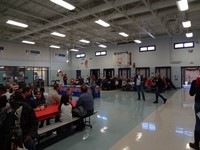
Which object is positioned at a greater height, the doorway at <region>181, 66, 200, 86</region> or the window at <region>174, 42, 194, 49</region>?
the window at <region>174, 42, 194, 49</region>

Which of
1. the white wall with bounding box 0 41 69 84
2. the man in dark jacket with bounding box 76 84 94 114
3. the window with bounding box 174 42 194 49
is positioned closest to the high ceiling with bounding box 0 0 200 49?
the window with bounding box 174 42 194 49

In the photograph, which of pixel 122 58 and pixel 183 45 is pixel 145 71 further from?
pixel 183 45

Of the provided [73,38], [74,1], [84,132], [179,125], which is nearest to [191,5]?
[74,1]

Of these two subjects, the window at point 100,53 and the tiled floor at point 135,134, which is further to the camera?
the window at point 100,53

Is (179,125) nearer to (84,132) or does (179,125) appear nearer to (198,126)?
(198,126)

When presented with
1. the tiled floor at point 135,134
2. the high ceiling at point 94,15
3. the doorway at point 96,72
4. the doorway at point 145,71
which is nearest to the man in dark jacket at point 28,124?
the tiled floor at point 135,134

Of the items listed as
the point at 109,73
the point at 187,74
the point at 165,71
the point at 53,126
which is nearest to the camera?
the point at 53,126

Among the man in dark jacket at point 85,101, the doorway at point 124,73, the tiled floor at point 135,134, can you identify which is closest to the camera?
the tiled floor at point 135,134

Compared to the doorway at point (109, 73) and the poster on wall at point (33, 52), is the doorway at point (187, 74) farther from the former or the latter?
the poster on wall at point (33, 52)

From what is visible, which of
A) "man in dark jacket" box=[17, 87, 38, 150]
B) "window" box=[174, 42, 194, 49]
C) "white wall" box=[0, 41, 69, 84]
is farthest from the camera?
"white wall" box=[0, 41, 69, 84]

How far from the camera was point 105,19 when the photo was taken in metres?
9.81

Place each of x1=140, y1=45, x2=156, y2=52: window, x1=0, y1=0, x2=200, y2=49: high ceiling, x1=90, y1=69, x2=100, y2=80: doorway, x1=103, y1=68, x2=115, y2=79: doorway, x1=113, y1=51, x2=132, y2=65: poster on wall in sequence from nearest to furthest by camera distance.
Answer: x1=0, y1=0, x2=200, y2=49: high ceiling → x1=140, y1=45, x2=156, y2=52: window → x1=113, y1=51, x2=132, y2=65: poster on wall → x1=103, y1=68, x2=115, y2=79: doorway → x1=90, y1=69, x2=100, y2=80: doorway

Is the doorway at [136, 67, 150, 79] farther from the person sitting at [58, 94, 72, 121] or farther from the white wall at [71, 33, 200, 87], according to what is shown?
the person sitting at [58, 94, 72, 121]

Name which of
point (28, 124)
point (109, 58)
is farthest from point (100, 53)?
point (28, 124)
